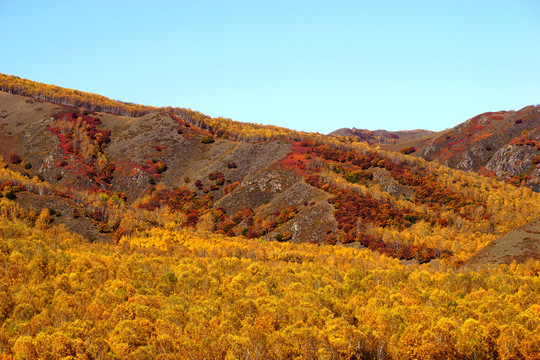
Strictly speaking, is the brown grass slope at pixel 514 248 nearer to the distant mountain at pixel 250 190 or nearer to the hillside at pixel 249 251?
the hillside at pixel 249 251

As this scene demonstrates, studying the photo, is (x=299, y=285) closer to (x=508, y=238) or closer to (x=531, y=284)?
(x=531, y=284)

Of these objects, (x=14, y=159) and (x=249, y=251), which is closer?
(x=249, y=251)

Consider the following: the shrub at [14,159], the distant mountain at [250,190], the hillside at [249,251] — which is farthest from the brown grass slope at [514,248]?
the shrub at [14,159]

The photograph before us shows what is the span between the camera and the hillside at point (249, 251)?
174 ft

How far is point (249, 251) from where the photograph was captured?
107312mm

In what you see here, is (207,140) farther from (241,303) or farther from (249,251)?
(241,303)

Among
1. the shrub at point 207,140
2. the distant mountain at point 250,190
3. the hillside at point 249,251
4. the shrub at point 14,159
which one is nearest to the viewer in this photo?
the hillside at point 249,251

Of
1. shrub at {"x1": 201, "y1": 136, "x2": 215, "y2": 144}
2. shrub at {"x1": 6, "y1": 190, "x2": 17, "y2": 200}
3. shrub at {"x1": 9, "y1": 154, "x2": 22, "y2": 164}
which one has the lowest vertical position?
shrub at {"x1": 6, "y1": 190, "x2": 17, "y2": 200}

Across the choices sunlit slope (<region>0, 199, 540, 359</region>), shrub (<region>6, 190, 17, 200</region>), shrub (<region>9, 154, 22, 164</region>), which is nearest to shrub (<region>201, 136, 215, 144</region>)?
shrub (<region>9, 154, 22, 164</region>)

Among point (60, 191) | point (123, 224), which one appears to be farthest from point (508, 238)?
point (60, 191)

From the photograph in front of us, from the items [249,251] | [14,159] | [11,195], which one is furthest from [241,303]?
[14,159]

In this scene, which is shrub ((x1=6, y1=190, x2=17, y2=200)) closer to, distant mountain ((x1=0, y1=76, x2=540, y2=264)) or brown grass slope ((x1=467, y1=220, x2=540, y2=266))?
distant mountain ((x1=0, y1=76, x2=540, y2=264))

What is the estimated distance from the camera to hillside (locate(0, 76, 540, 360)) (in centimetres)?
5303

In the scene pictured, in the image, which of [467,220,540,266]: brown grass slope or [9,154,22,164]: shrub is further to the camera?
[9,154,22,164]: shrub
